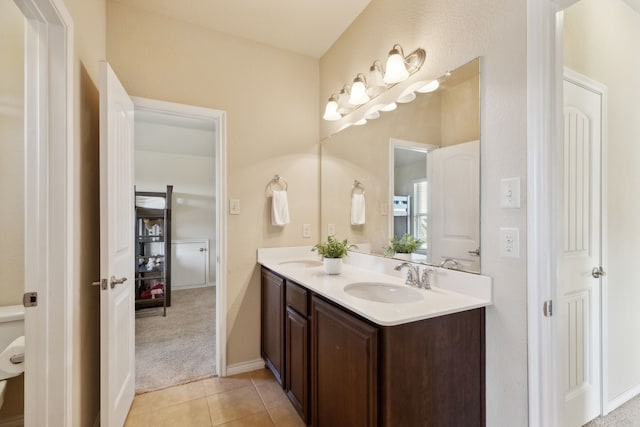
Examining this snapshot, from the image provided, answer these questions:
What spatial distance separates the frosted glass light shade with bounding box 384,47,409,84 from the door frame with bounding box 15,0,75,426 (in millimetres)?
1551

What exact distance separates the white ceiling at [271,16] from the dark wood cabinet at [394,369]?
1.96 meters

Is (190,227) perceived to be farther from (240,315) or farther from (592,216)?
(592,216)

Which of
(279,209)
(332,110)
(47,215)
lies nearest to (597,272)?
(332,110)

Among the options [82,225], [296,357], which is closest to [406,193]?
[296,357]

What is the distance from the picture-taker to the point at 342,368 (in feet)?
4.11

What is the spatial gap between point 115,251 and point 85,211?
10.0 inches

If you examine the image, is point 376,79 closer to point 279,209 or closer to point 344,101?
point 344,101

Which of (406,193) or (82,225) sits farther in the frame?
(406,193)

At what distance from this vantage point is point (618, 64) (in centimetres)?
178

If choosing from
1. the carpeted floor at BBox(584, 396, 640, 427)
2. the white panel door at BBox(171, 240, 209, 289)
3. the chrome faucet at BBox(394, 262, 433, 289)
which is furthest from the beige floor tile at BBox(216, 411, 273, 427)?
the white panel door at BBox(171, 240, 209, 289)

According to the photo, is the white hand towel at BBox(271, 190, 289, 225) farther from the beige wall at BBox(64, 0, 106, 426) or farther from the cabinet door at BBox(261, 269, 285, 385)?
the beige wall at BBox(64, 0, 106, 426)

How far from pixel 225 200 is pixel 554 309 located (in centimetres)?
205

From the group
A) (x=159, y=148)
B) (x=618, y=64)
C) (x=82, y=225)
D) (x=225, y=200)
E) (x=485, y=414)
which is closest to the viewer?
(x=485, y=414)

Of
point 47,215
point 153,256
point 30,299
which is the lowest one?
point 153,256
